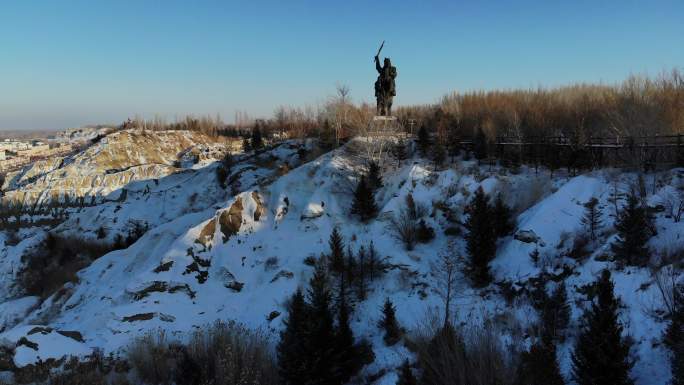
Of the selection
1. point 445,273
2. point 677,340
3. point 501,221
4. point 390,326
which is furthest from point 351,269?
point 677,340

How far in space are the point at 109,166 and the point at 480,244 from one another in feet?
256

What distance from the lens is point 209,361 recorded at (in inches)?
567

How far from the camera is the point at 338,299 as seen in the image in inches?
738

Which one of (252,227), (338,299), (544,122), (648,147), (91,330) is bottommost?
(91,330)

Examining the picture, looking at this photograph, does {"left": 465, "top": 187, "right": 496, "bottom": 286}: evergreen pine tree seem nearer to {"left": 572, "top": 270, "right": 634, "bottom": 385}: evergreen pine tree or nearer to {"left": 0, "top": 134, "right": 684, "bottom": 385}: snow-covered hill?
{"left": 0, "top": 134, "right": 684, "bottom": 385}: snow-covered hill

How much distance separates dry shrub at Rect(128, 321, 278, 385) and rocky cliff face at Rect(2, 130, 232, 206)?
55245mm

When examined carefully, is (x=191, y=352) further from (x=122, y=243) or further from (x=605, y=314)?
(x=122, y=243)

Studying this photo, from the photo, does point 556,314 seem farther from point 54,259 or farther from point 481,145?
point 54,259

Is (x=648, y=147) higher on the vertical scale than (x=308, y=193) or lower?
higher

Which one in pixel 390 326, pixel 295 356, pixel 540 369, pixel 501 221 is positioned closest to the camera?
pixel 540 369

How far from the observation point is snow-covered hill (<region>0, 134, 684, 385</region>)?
15422 millimetres

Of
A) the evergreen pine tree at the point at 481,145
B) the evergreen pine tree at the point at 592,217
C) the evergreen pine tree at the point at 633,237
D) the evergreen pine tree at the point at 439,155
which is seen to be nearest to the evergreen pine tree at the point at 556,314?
the evergreen pine tree at the point at 633,237

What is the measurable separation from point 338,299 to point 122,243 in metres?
24.5

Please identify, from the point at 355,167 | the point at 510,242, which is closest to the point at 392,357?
the point at 510,242
